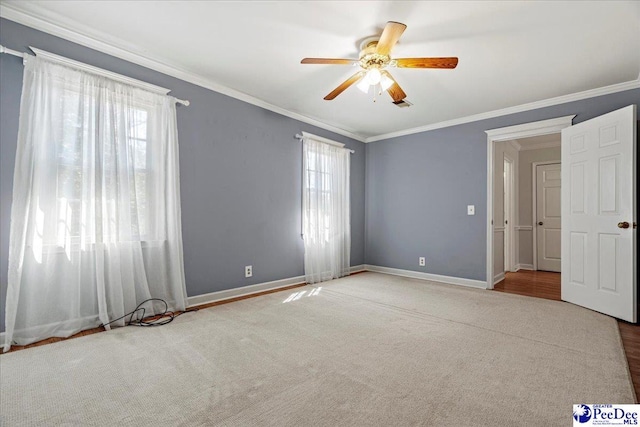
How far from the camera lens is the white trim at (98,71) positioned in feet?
7.50

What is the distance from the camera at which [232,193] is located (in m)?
3.59

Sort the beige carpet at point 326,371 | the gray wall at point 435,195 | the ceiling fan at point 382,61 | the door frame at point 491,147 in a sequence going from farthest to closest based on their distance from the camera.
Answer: the gray wall at point 435,195
the door frame at point 491,147
the ceiling fan at point 382,61
the beige carpet at point 326,371

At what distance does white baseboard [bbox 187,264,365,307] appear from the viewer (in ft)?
10.6

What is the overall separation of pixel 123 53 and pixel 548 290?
5752mm

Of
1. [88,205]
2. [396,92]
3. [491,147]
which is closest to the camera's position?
[88,205]

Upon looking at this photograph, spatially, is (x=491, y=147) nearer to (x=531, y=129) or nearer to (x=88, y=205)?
(x=531, y=129)

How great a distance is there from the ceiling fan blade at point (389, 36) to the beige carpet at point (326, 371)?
7.35ft

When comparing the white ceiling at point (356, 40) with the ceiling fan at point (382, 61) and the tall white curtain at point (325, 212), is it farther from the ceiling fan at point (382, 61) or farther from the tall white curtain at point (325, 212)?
the tall white curtain at point (325, 212)

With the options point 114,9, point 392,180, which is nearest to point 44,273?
point 114,9

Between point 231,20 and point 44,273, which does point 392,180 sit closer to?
point 231,20

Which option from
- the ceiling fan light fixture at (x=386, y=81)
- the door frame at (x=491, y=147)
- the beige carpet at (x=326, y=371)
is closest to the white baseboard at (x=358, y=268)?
the door frame at (x=491, y=147)

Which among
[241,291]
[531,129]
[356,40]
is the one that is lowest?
[241,291]

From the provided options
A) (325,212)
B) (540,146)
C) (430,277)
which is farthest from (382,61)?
(540,146)

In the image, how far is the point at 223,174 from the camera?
11.5 feet
